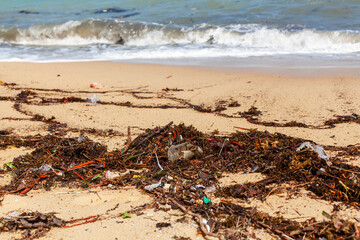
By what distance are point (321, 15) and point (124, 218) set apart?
11.4 metres

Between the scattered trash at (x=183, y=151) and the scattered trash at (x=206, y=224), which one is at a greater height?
the scattered trash at (x=183, y=151)

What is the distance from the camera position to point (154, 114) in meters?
4.07

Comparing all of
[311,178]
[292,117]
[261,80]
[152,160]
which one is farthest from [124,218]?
[261,80]

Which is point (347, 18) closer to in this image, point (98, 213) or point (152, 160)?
point (152, 160)

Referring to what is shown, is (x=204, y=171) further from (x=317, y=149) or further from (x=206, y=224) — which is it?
(x=317, y=149)

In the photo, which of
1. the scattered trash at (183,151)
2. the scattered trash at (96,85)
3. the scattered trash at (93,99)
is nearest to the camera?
the scattered trash at (183,151)

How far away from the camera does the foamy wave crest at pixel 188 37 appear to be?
347 inches

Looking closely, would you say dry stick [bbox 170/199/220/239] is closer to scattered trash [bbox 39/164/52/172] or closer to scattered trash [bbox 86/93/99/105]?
scattered trash [bbox 39/164/52/172]

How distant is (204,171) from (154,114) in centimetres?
163

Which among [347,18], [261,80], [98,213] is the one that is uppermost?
[347,18]

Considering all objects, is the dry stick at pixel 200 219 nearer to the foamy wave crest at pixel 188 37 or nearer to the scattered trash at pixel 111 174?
the scattered trash at pixel 111 174

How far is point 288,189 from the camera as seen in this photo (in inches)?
91.7

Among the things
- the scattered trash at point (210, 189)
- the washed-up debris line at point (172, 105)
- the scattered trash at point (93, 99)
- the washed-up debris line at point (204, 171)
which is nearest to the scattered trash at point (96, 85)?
the washed-up debris line at point (172, 105)

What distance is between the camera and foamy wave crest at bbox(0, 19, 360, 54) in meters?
8.80
